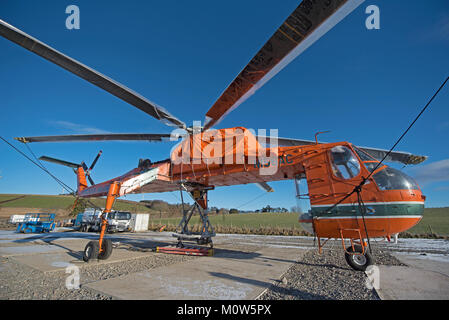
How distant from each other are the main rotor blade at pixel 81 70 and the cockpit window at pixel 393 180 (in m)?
6.40

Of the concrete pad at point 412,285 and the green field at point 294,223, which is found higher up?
the green field at point 294,223

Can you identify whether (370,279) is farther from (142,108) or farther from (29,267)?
(29,267)

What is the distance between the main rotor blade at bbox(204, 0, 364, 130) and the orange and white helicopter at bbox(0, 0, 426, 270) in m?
0.01

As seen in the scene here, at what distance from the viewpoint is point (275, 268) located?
5.43 m

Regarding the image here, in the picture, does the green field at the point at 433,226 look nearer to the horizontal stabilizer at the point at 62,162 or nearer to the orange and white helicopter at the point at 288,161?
the orange and white helicopter at the point at 288,161

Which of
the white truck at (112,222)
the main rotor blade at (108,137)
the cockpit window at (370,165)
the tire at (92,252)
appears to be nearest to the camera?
the cockpit window at (370,165)

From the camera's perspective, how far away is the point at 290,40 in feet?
10.1

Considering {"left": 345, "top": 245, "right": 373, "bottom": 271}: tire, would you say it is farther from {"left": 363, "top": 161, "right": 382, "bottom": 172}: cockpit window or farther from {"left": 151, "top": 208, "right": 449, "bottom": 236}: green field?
{"left": 151, "top": 208, "right": 449, "bottom": 236}: green field

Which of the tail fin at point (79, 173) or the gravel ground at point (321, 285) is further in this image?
the tail fin at point (79, 173)

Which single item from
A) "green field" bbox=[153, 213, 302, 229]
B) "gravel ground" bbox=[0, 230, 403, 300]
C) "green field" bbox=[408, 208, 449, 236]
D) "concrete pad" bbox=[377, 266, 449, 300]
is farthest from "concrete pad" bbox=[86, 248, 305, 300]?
"green field" bbox=[408, 208, 449, 236]

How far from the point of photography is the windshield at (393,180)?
4.92 m

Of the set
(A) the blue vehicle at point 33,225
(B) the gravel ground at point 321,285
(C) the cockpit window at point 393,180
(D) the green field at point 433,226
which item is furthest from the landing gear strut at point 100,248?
(D) the green field at point 433,226

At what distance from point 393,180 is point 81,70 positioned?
27.0 feet
